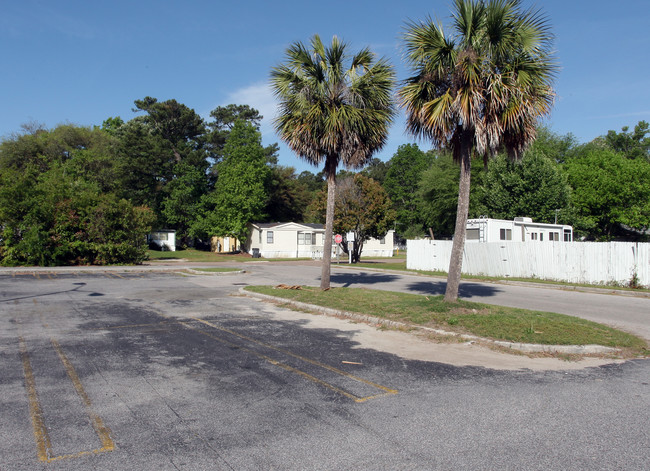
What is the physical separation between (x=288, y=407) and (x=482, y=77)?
31.6 feet

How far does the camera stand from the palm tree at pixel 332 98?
15234 mm

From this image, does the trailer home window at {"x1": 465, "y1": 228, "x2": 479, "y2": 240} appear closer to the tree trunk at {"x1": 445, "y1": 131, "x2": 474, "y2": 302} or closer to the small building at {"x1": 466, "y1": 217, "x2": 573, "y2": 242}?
the small building at {"x1": 466, "y1": 217, "x2": 573, "y2": 242}

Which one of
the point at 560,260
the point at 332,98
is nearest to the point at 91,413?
the point at 332,98

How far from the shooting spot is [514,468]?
163 inches

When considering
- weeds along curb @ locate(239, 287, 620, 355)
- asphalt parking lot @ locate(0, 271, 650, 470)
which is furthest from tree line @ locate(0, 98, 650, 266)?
asphalt parking lot @ locate(0, 271, 650, 470)

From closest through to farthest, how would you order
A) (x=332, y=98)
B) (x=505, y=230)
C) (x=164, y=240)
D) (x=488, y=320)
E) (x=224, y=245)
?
(x=488, y=320) → (x=332, y=98) → (x=505, y=230) → (x=164, y=240) → (x=224, y=245)

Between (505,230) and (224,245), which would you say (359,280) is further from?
(224,245)

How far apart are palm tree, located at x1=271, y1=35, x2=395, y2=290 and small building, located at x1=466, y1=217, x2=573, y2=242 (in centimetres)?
1264

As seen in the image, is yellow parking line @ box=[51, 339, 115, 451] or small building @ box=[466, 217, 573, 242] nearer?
yellow parking line @ box=[51, 339, 115, 451]

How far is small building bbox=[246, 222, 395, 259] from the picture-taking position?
161 ft

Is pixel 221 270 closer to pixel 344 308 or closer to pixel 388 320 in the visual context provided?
pixel 344 308

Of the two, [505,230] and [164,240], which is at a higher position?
[505,230]

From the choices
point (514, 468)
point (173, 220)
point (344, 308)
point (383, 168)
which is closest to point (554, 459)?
point (514, 468)

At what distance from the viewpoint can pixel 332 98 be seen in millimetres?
15477
